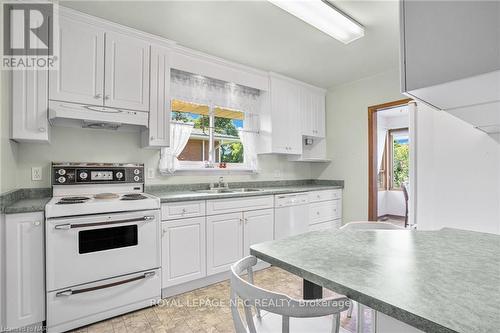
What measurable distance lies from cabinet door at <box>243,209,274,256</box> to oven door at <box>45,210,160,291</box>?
98cm

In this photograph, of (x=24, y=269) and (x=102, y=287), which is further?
(x=102, y=287)

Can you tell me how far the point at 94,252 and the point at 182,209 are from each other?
0.76 metres

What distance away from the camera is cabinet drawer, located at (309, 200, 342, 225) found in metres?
3.52

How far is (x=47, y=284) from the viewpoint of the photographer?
1.76m

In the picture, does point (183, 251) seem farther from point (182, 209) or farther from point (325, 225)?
point (325, 225)

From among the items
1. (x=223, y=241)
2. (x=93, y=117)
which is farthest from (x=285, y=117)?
(x=93, y=117)

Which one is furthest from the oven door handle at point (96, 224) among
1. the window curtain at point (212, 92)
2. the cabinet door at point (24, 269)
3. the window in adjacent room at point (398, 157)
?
the window in adjacent room at point (398, 157)

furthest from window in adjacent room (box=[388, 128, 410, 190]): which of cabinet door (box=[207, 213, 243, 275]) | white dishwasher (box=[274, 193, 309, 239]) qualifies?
cabinet door (box=[207, 213, 243, 275])

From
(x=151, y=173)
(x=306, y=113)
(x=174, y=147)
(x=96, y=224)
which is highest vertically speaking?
(x=306, y=113)

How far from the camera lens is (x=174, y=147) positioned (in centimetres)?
293

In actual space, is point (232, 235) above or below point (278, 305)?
below

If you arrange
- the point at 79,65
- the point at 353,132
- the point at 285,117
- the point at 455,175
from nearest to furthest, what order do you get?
1. the point at 455,175
2. the point at 79,65
3. the point at 285,117
4. the point at 353,132

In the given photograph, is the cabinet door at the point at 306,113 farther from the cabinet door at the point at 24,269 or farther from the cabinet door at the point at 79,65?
the cabinet door at the point at 24,269

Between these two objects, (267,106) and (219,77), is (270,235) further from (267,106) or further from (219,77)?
(219,77)
